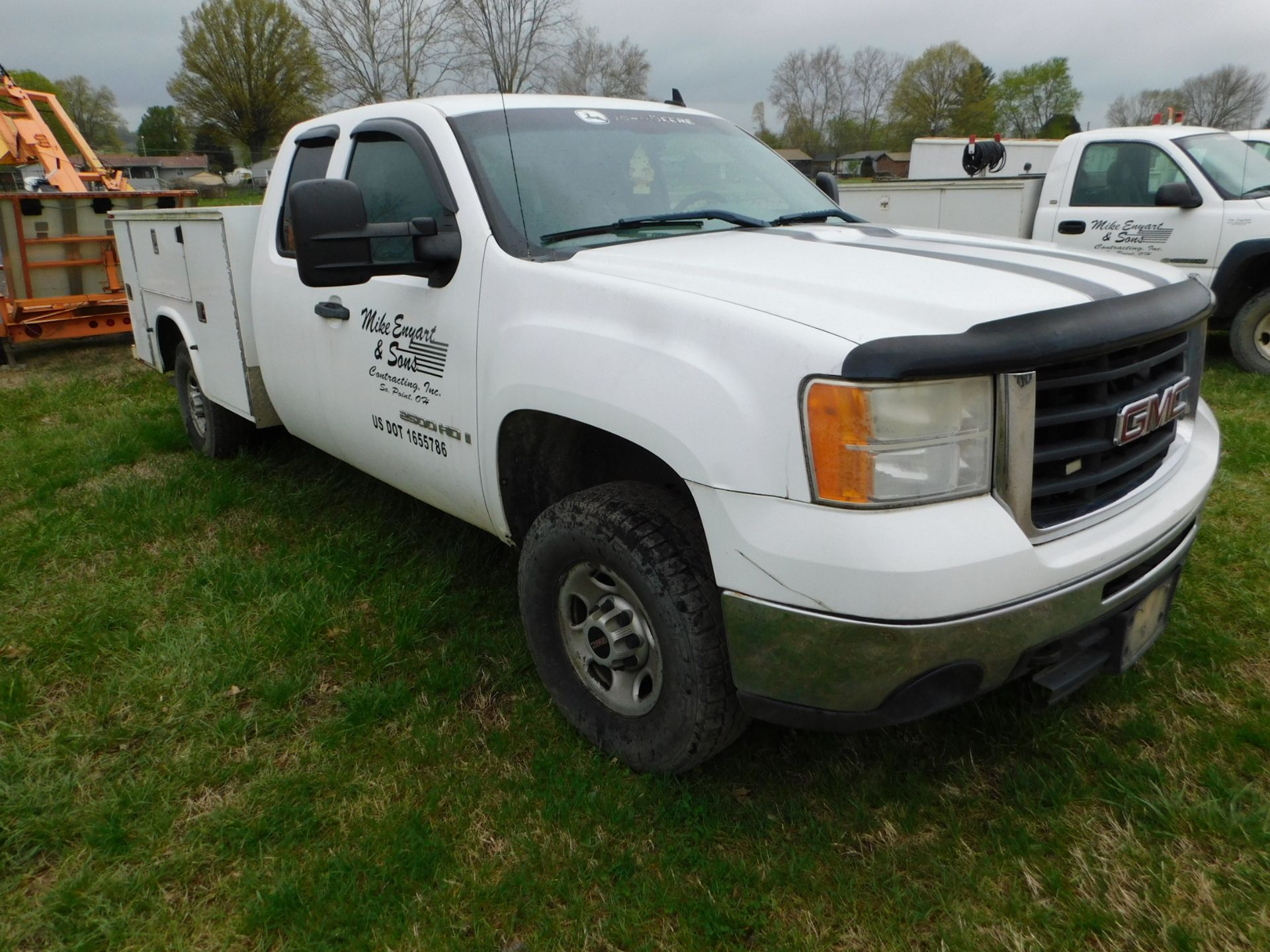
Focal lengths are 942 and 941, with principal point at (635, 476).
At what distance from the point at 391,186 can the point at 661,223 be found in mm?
1071

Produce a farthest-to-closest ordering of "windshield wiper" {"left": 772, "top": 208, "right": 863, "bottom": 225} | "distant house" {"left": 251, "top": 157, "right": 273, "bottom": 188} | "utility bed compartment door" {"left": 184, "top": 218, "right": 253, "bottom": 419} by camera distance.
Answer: "distant house" {"left": 251, "top": 157, "right": 273, "bottom": 188}, "utility bed compartment door" {"left": 184, "top": 218, "right": 253, "bottom": 419}, "windshield wiper" {"left": 772, "top": 208, "right": 863, "bottom": 225}

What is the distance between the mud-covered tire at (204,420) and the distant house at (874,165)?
189ft

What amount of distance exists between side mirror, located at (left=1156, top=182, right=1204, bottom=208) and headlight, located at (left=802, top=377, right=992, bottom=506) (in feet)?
20.3

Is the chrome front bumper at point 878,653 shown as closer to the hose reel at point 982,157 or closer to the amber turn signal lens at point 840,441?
the amber turn signal lens at point 840,441

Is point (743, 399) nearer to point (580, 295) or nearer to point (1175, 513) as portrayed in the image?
point (580, 295)

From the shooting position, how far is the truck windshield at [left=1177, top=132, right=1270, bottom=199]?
697 cm

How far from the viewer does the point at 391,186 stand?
344 centimetres

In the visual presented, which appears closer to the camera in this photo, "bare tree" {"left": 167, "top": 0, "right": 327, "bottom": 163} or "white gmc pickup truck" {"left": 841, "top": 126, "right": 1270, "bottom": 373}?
"white gmc pickup truck" {"left": 841, "top": 126, "right": 1270, "bottom": 373}

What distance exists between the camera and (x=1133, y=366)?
7.32ft

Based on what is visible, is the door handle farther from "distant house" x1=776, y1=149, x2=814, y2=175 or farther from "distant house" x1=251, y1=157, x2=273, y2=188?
"distant house" x1=251, y1=157, x2=273, y2=188

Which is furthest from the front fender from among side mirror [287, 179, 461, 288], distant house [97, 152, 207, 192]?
distant house [97, 152, 207, 192]

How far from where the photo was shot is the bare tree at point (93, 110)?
2926 inches

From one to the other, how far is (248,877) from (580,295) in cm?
170

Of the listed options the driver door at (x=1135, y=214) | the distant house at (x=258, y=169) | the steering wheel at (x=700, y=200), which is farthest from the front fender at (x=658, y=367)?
the distant house at (x=258, y=169)
